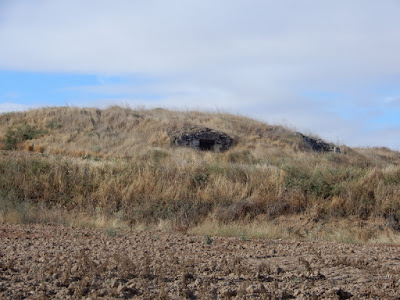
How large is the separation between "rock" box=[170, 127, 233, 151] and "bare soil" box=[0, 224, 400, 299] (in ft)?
64.4

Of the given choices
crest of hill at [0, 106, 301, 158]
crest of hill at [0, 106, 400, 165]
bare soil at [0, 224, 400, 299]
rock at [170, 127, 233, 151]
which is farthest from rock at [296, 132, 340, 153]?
bare soil at [0, 224, 400, 299]

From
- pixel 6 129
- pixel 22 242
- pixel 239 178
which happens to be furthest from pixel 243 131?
pixel 22 242

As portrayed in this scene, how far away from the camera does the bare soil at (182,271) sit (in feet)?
16.3

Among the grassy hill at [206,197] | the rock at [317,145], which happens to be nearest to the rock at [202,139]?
the rock at [317,145]

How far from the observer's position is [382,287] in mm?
5461

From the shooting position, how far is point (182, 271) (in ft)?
18.4

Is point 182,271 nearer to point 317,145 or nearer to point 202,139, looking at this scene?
point 202,139

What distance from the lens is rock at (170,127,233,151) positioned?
2748 cm

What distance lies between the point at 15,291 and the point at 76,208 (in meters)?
8.91

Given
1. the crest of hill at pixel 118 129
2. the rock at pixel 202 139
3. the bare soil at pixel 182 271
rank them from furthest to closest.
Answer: the rock at pixel 202 139 < the crest of hill at pixel 118 129 < the bare soil at pixel 182 271

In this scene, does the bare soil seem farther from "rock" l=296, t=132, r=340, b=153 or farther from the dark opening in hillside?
"rock" l=296, t=132, r=340, b=153

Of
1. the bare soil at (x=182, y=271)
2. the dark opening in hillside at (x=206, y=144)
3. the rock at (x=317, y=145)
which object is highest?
the rock at (x=317, y=145)

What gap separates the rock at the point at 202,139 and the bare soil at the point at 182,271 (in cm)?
1962

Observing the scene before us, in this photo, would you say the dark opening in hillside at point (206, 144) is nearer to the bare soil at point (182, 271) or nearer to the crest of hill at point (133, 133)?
the crest of hill at point (133, 133)
